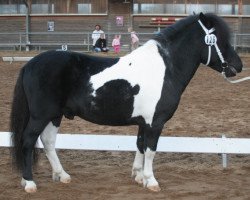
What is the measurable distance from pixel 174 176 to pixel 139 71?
1.44 m

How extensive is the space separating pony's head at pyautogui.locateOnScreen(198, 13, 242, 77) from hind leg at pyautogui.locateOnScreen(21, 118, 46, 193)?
6.45ft

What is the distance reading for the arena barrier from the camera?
5.87 m

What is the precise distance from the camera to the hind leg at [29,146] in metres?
4.97

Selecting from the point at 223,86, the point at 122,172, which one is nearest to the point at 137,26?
the point at 223,86

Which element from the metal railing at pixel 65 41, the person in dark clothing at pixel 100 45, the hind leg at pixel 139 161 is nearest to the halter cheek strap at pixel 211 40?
the hind leg at pixel 139 161

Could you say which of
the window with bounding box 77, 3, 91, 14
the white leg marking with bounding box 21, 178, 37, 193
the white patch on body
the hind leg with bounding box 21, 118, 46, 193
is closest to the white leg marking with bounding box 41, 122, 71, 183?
the hind leg with bounding box 21, 118, 46, 193

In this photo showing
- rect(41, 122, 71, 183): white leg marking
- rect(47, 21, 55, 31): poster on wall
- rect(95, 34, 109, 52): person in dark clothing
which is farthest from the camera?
rect(47, 21, 55, 31): poster on wall

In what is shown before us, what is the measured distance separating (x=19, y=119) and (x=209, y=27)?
91.2 inches

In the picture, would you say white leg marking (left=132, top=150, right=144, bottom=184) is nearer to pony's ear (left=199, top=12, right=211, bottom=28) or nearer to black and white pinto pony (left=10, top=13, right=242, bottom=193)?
black and white pinto pony (left=10, top=13, right=242, bottom=193)

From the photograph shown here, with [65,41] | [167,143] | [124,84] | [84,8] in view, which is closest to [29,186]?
[124,84]

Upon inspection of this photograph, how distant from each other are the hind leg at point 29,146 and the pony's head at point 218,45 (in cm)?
197

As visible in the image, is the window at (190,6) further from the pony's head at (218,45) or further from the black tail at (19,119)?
the black tail at (19,119)

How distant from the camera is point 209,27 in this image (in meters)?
5.09

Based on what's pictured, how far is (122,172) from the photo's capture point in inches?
226
